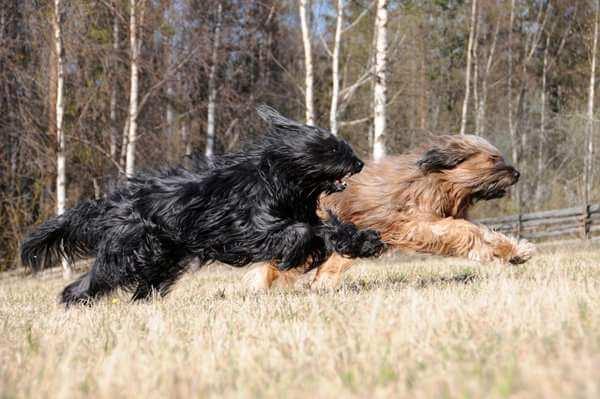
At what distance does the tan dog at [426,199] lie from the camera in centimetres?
608

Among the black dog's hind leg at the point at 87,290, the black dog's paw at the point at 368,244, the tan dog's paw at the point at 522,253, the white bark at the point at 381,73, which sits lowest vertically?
the black dog's hind leg at the point at 87,290

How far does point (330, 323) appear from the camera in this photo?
10.7ft

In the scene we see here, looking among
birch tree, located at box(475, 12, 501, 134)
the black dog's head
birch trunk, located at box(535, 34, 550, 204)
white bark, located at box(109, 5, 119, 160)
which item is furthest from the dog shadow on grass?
birch trunk, located at box(535, 34, 550, 204)

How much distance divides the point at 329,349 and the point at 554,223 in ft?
61.8

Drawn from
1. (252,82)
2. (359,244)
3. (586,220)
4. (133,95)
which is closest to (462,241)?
(359,244)

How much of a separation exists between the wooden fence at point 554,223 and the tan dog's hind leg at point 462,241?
1350 centimetres

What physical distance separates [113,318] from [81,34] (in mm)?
12399

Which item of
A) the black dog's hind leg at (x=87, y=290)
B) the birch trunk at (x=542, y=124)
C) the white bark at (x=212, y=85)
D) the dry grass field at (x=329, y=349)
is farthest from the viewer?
the birch trunk at (x=542, y=124)

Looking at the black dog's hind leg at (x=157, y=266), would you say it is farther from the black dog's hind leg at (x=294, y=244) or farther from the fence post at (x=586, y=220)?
the fence post at (x=586, y=220)

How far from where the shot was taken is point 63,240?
5387mm

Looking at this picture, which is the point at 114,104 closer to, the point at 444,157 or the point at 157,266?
the point at 444,157

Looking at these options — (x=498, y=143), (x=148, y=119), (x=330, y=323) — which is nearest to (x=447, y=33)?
(x=498, y=143)

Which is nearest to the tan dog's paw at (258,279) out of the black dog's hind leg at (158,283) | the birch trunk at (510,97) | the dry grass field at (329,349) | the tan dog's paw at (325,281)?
the tan dog's paw at (325,281)

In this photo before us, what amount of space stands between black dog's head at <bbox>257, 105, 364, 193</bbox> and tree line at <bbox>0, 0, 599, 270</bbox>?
750cm
